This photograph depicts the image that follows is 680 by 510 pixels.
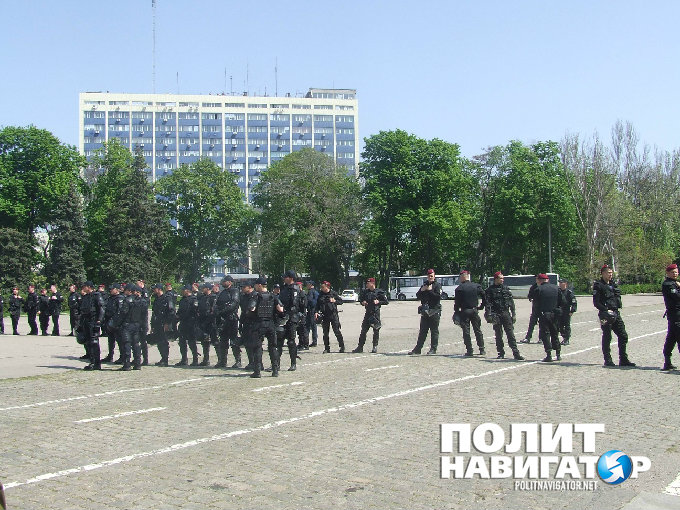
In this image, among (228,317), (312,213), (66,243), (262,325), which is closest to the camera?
(262,325)

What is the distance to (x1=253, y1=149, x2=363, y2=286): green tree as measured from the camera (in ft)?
226

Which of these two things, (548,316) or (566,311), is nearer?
(548,316)

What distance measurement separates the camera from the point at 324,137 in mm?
142250

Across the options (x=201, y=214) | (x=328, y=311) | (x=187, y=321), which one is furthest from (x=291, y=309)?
(x=201, y=214)

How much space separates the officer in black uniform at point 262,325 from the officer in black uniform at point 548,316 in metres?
5.52

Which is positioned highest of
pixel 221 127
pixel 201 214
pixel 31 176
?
pixel 221 127

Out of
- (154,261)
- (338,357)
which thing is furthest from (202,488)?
(154,261)

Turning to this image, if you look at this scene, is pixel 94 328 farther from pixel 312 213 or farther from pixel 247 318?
pixel 312 213

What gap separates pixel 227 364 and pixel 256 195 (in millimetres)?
60293

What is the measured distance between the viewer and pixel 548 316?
15.0 meters

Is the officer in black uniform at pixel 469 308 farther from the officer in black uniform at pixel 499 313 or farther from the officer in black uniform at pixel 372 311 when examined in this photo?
the officer in black uniform at pixel 372 311

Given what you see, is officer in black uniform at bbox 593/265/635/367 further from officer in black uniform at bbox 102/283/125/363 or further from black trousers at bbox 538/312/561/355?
officer in black uniform at bbox 102/283/125/363

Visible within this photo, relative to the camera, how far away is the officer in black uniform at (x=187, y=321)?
16.5 metres

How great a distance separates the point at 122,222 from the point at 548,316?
56.5 meters
